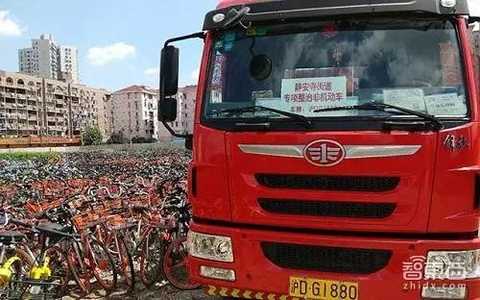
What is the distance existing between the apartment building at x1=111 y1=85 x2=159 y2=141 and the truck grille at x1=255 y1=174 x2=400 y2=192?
115m

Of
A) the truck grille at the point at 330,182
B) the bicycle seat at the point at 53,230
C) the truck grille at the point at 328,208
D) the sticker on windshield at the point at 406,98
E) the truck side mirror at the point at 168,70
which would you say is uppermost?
the truck side mirror at the point at 168,70

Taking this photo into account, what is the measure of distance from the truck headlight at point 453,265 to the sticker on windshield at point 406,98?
35.5 inches

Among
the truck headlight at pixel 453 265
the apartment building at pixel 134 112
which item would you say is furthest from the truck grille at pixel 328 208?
the apartment building at pixel 134 112

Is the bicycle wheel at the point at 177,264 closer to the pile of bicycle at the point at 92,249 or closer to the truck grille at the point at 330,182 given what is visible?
the pile of bicycle at the point at 92,249

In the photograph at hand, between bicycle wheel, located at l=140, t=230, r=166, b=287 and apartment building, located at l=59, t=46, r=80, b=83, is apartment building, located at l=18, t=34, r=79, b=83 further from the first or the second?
bicycle wheel, located at l=140, t=230, r=166, b=287

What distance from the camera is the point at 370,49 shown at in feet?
11.6

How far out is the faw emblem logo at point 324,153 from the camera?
3.28 metres

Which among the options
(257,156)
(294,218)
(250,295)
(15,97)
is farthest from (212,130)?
(15,97)

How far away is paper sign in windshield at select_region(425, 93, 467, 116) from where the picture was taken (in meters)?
3.24

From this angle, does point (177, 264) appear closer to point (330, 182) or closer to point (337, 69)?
point (330, 182)

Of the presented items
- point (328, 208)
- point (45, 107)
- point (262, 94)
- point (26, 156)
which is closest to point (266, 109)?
point (262, 94)

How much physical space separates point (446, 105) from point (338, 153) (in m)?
0.74

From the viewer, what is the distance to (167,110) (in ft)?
13.4

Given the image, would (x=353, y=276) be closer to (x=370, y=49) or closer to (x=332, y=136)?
(x=332, y=136)
